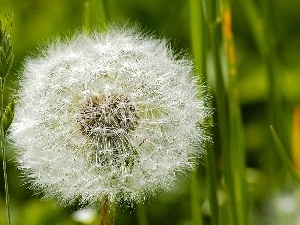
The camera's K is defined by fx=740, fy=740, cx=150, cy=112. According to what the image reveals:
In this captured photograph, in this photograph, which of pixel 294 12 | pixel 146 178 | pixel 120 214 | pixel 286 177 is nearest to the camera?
pixel 146 178

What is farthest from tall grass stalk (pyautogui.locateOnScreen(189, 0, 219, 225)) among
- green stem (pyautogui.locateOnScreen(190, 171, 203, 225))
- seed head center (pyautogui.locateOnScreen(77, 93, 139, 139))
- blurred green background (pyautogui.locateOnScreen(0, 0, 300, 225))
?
blurred green background (pyautogui.locateOnScreen(0, 0, 300, 225))

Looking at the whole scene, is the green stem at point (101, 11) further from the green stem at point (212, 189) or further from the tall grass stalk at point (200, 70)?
the green stem at point (212, 189)

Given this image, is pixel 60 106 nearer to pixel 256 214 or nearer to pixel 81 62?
pixel 81 62

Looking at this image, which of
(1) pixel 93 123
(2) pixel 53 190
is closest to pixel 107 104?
(1) pixel 93 123

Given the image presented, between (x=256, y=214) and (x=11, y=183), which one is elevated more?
(x=11, y=183)

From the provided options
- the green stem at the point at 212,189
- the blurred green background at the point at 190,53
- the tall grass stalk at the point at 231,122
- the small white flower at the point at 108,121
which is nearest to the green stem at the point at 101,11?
the small white flower at the point at 108,121

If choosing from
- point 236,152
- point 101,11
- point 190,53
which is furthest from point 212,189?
point 190,53
